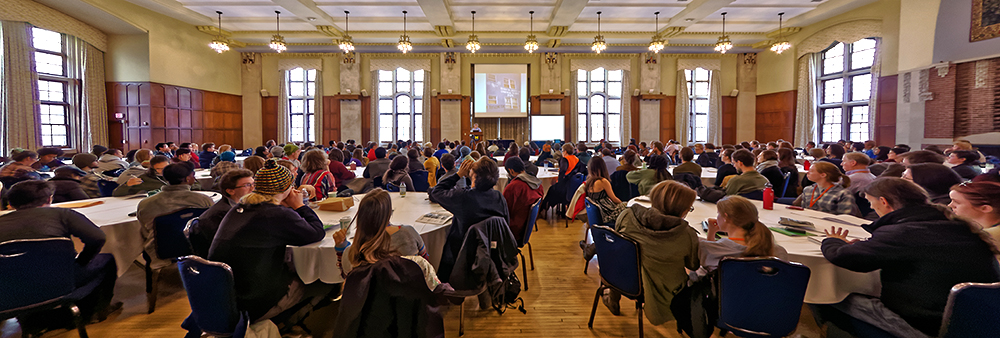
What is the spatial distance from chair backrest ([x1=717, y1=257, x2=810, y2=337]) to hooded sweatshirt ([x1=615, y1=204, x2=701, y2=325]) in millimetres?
246

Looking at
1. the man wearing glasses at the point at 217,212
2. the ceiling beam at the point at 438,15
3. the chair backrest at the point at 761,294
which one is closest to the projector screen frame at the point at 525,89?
the ceiling beam at the point at 438,15

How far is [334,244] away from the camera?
234cm

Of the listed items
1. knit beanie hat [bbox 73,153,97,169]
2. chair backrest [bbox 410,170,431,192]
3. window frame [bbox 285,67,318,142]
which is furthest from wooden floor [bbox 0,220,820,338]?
window frame [bbox 285,67,318,142]

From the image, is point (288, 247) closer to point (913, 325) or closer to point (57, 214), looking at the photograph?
point (57, 214)

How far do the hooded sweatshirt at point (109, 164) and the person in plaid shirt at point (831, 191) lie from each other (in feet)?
28.1

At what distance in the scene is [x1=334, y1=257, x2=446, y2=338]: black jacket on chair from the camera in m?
1.68

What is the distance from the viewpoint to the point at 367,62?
597 inches

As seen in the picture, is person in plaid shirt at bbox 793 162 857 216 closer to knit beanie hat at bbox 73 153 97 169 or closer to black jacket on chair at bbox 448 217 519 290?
black jacket on chair at bbox 448 217 519 290

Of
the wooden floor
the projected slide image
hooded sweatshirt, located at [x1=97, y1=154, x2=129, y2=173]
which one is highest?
the projected slide image

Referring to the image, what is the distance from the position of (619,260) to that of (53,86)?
14407 millimetres

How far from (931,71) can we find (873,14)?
246 cm

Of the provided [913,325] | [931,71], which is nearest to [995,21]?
[931,71]

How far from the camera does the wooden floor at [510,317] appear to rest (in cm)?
284

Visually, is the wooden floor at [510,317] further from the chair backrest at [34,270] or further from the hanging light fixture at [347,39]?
the hanging light fixture at [347,39]
